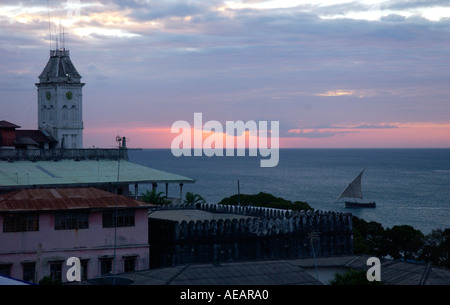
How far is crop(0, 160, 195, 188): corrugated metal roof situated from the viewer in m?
49.4

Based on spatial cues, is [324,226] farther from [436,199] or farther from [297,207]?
[436,199]

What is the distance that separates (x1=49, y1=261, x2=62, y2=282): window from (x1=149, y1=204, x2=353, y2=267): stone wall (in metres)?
5.43

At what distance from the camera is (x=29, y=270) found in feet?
119

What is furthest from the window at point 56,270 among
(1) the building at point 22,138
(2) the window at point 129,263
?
(1) the building at point 22,138

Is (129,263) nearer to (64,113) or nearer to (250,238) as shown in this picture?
(250,238)

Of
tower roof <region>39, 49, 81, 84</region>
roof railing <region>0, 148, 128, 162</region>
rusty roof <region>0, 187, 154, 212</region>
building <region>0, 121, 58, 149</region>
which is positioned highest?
tower roof <region>39, 49, 81, 84</region>

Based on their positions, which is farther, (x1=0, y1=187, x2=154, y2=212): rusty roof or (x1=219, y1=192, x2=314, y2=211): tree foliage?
(x1=219, y1=192, x2=314, y2=211): tree foliage

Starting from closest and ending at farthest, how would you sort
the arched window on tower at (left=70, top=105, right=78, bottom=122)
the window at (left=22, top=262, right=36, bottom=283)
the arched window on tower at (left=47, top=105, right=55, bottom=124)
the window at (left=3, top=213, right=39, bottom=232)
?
the window at (left=22, top=262, right=36, bottom=283) < the window at (left=3, top=213, right=39, bottom=232) < the arched window on tower at (left=47, top=105, right=55, bottom=124) < the arched window on tower at (left=70, top=105, right=78, bottom=122)

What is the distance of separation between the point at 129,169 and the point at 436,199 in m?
124

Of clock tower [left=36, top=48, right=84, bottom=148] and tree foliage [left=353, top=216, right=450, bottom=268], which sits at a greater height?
clock tower [left=36, top=48, right=84, bottom=148]

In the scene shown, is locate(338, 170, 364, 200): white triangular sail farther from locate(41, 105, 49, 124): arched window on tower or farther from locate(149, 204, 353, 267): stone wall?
locate(149, 204, 353, 267): stone wall

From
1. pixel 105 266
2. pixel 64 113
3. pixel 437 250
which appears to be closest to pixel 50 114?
pixel 64 113

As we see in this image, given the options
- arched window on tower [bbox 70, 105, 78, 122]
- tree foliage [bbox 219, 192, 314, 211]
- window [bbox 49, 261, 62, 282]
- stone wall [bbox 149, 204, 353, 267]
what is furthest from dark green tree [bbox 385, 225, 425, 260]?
window [bbox 49, 261, 62, 282]
